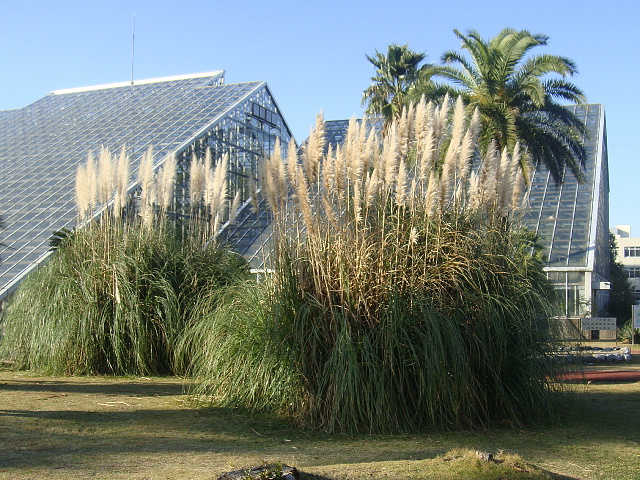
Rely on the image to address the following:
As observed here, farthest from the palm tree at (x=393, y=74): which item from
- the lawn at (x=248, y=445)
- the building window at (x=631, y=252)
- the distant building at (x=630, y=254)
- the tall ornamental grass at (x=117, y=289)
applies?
the building window at (x=631, y=252)

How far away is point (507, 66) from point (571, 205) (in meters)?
13.0

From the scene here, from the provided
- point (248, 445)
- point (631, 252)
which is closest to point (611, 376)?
point (248, 445)

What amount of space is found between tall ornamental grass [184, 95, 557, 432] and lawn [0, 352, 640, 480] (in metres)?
0.25

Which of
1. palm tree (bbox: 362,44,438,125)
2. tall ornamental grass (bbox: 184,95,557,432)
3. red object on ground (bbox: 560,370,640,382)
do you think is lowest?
red object on ground (bbox: 560,370,640,382)

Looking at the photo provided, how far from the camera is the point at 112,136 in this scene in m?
27.5

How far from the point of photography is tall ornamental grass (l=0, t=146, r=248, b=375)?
28.7 feet

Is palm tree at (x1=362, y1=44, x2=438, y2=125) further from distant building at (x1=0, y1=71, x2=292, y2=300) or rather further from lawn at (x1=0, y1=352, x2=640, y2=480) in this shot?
lawn at (x1=0, y1=352, x2=640, y2=480)

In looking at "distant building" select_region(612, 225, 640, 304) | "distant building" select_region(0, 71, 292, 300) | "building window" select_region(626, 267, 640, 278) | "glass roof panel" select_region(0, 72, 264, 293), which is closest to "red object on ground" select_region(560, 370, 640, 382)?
"distant building" select_region(0, 71, 292, 300)

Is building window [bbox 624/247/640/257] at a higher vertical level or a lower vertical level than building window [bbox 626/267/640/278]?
higher

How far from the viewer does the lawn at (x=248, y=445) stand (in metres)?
3.93

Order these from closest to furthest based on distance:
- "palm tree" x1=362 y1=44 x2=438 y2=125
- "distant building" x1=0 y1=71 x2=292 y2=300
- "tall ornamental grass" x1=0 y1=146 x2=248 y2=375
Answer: "tall ornamental grass" x1=0 y1=146 x2=248 y2=375 < "distant building" x1=0 y1=71 x2=292 y2=300 < "palm tree" x1=362 y1=44 x2=438 y2=125

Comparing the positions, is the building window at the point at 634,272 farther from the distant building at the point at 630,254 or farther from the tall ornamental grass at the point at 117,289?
the tall ornamental grass at the point at 117,289

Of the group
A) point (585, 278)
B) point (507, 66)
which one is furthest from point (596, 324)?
point (507, 66)

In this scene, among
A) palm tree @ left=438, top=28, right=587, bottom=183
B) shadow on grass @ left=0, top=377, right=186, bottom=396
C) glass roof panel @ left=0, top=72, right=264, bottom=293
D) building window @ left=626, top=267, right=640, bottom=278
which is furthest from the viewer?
building window @ left=626, top=267, right=640, bottom=278
